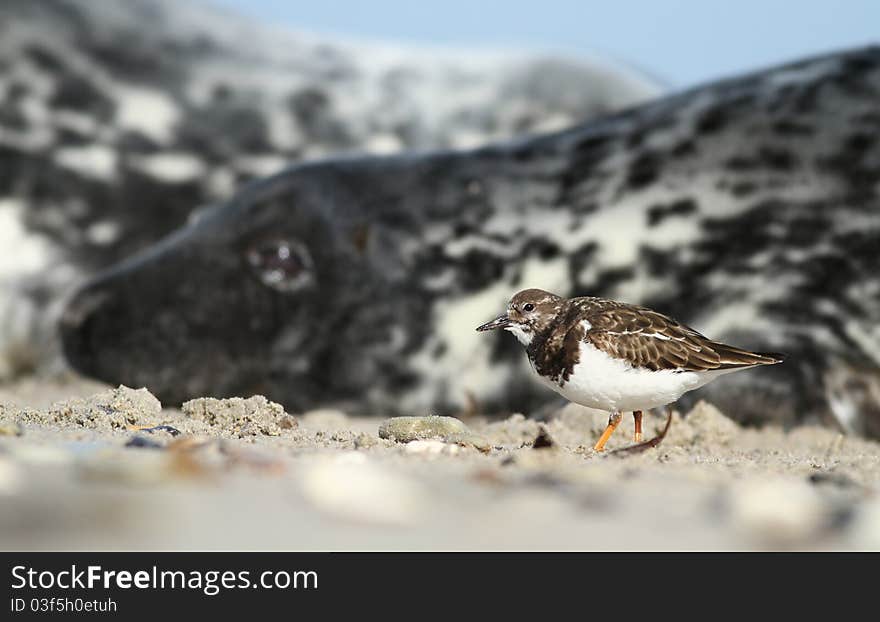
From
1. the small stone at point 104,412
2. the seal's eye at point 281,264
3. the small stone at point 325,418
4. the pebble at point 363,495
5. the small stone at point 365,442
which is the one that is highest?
the seal's eye at point 281,264

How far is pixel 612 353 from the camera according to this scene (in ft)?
7.33

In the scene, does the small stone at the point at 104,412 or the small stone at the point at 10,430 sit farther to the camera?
the small stone at the point at 104,412

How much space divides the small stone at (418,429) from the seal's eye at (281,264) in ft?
5.07

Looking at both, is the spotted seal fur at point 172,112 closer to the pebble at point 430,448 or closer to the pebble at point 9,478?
the pebble at point 430,448

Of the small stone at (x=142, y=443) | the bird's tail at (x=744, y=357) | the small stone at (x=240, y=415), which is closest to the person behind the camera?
the small stone at (x=142, y=443)

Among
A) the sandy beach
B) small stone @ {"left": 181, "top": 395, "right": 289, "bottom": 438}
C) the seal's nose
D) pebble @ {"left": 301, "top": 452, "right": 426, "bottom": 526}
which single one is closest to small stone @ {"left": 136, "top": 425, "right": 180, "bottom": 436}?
the sandy beach

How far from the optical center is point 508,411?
362 centimetres

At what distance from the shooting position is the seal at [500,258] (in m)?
3.61

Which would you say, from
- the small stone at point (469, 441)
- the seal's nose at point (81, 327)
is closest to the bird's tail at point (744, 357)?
the small stone at point (469, 441)

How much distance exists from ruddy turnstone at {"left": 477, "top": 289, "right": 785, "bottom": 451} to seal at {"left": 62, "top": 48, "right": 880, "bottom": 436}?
3.72 ft

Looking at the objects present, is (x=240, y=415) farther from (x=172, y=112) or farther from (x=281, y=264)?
(x=172, y=112)

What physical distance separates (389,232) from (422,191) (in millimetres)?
212

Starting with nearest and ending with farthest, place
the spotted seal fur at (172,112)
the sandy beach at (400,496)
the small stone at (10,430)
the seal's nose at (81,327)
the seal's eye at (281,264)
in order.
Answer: the sandy beach at (400,496), the small stone at (10,430), the seal's nose at (81,327), the seal's eye at (281,264), the spotted seal fur at (172,112)
